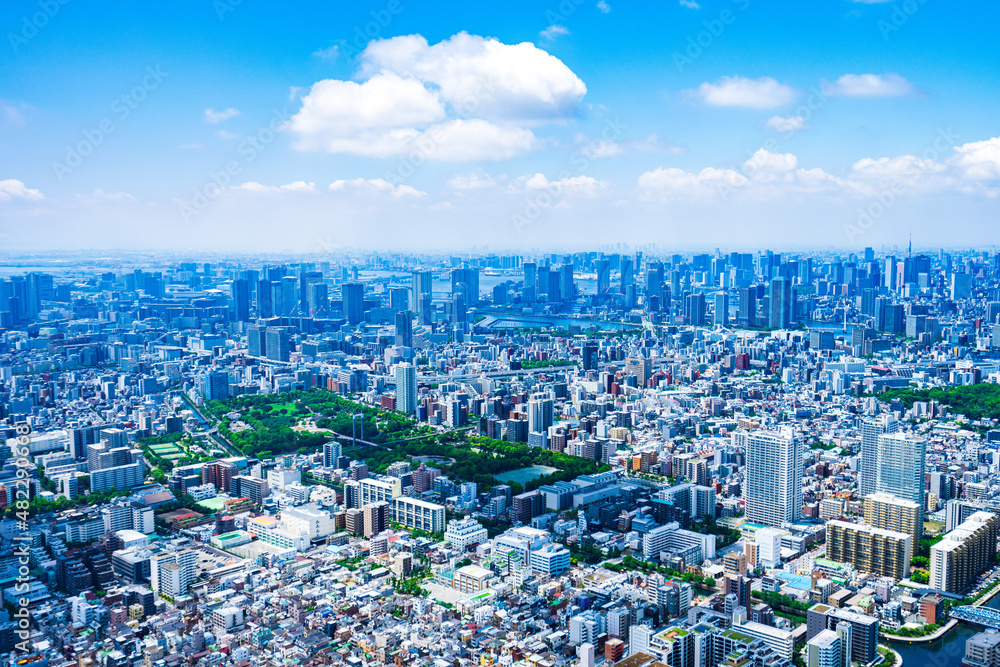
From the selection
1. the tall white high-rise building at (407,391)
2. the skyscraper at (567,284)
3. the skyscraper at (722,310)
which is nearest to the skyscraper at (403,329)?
the tall white high-rise building at (407,391)

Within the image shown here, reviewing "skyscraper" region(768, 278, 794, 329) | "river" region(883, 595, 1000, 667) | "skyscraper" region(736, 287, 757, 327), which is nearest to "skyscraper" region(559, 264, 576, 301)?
"skyscraper" region(736, 287, 757, 327)

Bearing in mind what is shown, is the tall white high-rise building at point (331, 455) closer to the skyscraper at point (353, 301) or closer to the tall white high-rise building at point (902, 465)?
the tall white high-rise building at point (902, 465)

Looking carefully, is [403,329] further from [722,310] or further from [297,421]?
[722,310]

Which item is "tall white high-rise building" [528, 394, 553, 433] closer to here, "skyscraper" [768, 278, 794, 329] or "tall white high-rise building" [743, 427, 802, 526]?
"tall white high-rise building" [743, 427, 802, 526]

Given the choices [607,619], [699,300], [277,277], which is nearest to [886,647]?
[607,619]

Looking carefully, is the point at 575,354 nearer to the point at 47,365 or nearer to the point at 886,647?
the point at 47,365

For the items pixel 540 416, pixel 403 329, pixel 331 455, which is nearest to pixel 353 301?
pixel 403 329
